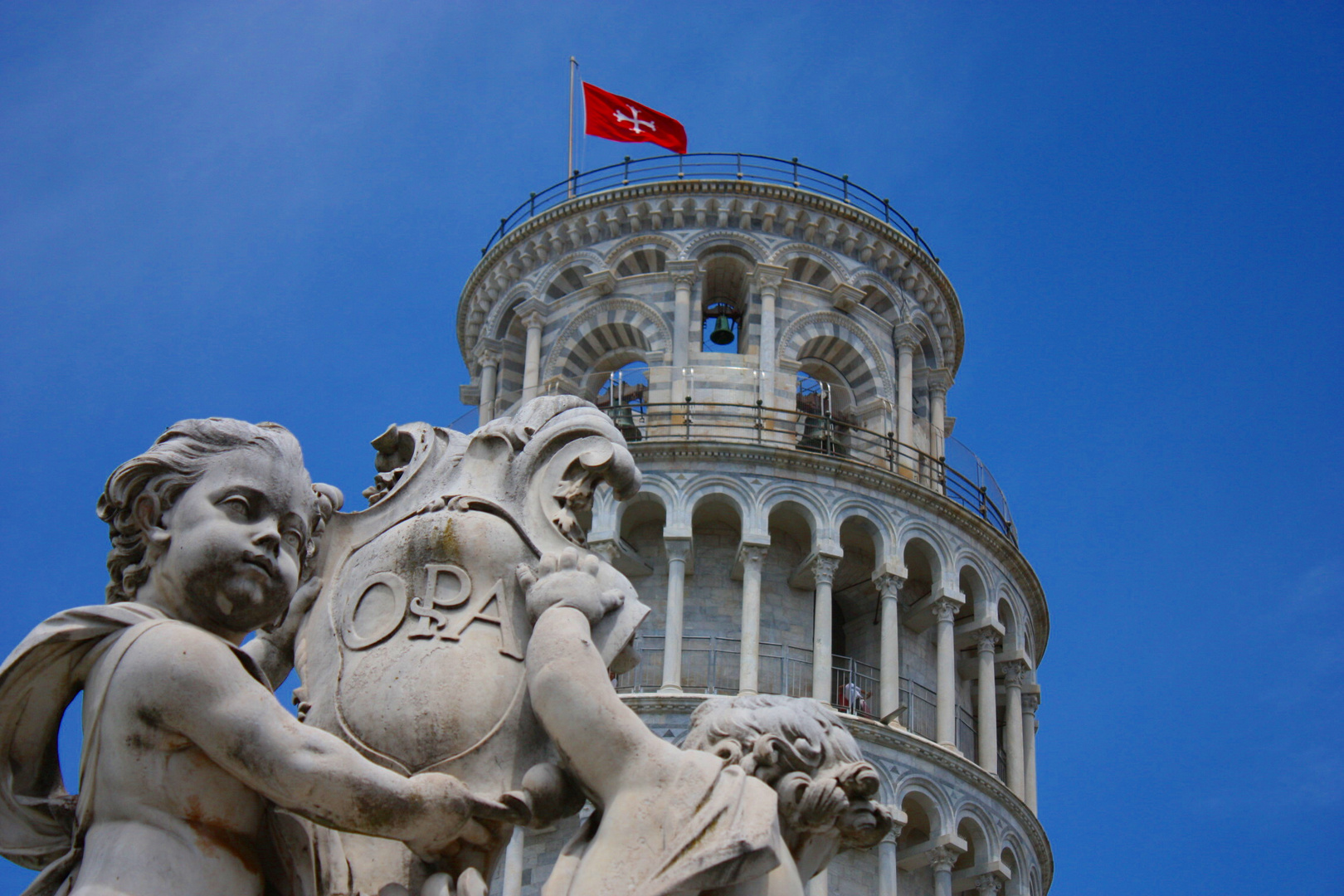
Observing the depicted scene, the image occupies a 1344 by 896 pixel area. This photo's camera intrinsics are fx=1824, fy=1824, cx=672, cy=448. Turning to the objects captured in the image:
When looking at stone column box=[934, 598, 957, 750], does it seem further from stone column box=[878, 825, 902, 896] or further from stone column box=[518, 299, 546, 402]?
stone column box=[518, 299, 546, 402]

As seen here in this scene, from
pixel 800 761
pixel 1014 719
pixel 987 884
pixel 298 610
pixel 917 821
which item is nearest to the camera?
pixel 800 761

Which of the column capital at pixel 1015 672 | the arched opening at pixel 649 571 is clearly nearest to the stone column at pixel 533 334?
the arched opening at pixel 649 571

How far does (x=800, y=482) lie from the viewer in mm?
39312

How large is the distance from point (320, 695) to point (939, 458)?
38.5 m

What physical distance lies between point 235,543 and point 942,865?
34.3 m

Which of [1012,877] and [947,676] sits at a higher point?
[947,676]

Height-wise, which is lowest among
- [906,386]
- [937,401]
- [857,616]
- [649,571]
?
[857,616]

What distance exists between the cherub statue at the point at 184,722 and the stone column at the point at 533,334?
3854cm

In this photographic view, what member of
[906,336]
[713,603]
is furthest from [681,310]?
[713,603]

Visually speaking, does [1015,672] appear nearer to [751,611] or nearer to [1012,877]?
[1012,877]

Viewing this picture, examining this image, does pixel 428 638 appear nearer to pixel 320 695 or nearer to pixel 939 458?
pixel 320 695

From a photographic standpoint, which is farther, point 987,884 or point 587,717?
point 987,884

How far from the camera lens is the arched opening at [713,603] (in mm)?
38562

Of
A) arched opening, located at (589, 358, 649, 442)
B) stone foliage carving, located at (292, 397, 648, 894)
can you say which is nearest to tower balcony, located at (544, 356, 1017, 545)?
arched opening, located at (589, 358, 649, 442)
